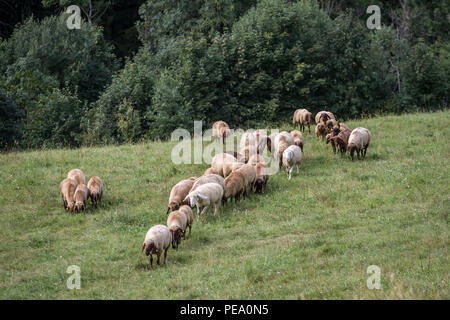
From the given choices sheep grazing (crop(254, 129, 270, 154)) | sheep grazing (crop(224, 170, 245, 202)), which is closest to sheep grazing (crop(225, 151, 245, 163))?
sheep grazing (crop(254, 129, 270, 154))

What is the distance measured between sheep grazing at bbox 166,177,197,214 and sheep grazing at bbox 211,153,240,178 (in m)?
1.89

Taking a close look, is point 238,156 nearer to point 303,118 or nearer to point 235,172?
point 235,172

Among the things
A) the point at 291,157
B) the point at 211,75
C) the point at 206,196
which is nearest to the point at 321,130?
the point at 291,157

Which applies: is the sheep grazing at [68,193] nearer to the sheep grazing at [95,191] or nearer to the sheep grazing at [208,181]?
the sheep grazing at [95,191]

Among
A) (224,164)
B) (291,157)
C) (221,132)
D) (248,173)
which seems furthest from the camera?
(221,132)

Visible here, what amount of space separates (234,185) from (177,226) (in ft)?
12.7

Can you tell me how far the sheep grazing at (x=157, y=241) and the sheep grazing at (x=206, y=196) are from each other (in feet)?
8.33

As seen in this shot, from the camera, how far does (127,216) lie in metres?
18.5

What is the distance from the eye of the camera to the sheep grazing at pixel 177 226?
1564 centimetres

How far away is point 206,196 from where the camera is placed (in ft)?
58.3

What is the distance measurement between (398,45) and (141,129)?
23.1 m

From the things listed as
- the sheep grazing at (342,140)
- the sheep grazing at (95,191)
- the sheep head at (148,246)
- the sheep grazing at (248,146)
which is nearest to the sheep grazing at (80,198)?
the sheep grazing at (95,191)

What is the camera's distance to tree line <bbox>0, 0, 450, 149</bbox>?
37.8 meters

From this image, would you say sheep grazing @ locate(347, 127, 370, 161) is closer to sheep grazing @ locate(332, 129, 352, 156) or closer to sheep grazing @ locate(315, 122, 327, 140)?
sheep grazing @ locate(332, 129, 352, 156)
